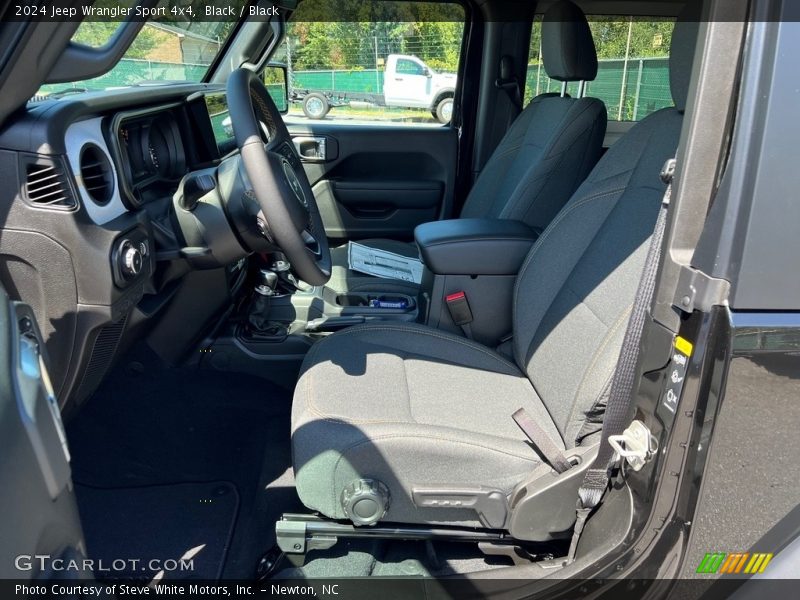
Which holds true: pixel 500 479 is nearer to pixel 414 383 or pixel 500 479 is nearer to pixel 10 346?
pixel 414 383

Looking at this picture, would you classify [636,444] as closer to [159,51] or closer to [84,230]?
[84,230]

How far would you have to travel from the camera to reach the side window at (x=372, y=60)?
2.92 meters

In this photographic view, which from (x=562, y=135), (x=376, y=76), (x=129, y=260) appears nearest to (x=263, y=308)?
(x=129, y=260)

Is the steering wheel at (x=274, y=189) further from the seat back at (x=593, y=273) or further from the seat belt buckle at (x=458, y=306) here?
the seat back at (x=593, y=273)

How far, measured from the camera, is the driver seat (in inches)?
51.4

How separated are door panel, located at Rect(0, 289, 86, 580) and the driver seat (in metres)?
0.57

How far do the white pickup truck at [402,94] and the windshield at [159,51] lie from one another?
1.85 feet

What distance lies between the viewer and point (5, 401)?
0.71 m

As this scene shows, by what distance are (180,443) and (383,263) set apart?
108cm

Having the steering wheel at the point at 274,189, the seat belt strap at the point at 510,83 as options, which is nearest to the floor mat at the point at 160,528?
the steering wheel at the point at 274,189

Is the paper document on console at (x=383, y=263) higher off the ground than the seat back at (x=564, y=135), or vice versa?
the seat back at (x=564, y=135)

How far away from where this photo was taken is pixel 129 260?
143 centimetres

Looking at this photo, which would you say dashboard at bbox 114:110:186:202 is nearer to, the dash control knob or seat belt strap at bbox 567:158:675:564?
the dash control knob

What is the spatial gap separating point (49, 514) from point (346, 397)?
0.73 m
